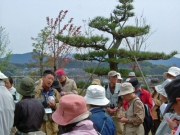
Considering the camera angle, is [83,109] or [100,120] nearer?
[83,109]

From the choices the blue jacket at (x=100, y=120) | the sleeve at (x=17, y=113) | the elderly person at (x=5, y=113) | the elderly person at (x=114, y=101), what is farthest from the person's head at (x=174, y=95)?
the elderly person at (x=114, y=101)

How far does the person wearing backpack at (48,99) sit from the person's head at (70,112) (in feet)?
Answer: 8.58

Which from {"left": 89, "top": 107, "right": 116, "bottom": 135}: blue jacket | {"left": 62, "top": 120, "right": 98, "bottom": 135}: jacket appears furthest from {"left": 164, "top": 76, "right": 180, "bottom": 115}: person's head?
{"left": 89, "top": 107, "right": 116, "bottom": 135}: blue jacket

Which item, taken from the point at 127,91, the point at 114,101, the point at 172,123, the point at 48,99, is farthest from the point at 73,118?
the point at 114,101

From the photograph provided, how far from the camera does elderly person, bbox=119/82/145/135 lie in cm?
485

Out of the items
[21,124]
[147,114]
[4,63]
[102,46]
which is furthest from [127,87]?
[4,63]

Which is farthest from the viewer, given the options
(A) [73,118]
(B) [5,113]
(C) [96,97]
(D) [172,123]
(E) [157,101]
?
(E) [157,101]

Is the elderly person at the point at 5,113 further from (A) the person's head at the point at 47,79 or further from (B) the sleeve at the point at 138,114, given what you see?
(B) the sleeve at the point at 138,114

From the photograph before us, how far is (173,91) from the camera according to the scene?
221 centimetres

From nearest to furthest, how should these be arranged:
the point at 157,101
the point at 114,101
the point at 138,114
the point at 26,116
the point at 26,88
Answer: the point at 26,116, the point at 26,88, the point at 138,114, the point at 157,101, the point at 114,101

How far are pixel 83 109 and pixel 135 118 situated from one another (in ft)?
8.09

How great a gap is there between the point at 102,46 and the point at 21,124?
5672 millimetres

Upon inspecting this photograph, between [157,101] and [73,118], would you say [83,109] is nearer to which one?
[73,118]

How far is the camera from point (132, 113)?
493 centimetres
